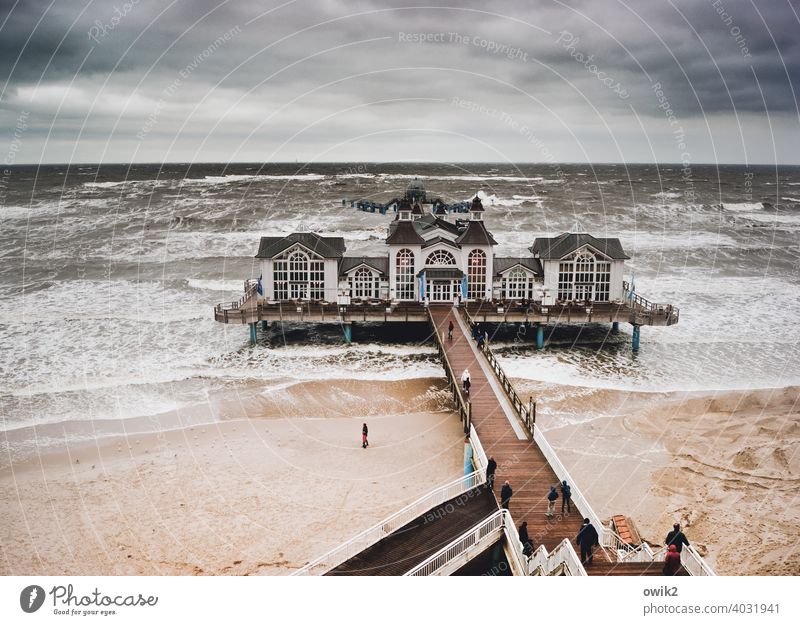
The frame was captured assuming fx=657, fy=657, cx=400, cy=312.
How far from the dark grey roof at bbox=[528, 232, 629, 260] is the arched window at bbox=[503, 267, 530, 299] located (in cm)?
171

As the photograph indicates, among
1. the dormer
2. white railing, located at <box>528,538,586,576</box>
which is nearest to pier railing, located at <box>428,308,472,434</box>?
the dormer

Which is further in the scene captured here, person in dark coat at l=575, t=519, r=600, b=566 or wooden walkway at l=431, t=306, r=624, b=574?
wooden walkway at l=431, t=306, r=624, b=574

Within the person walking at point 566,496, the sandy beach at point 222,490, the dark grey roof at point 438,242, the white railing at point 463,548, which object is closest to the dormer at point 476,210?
the dark grey roof at point 438,242

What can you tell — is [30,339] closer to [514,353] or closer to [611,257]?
[514,353]

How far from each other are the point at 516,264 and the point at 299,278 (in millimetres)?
12638

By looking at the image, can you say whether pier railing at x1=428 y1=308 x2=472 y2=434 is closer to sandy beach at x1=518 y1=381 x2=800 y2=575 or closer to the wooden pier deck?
the wooden pier deck

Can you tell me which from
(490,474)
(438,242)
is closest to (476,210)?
(438,242)

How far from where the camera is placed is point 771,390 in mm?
27906

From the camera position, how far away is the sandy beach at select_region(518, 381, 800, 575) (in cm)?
1762

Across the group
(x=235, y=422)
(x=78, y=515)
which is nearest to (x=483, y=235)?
(x=235, y=422)

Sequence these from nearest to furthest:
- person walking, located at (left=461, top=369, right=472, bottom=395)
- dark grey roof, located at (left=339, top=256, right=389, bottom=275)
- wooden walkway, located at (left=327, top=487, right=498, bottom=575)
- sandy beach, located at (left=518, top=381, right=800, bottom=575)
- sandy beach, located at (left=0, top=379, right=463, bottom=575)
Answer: wooden walkway, located at (left=327, top=487, right=498, bottom=575) < sandy beach, located at (left=0, top=379, right=463, bottom=575) < sandy beach, located at (left=518, top=381, right=800, bottom=575) < person walking, located at (left=461, top=369, right=472, bottom=395) < dark grey roof, located at (left=339, top=256, right=389, bottom=275)

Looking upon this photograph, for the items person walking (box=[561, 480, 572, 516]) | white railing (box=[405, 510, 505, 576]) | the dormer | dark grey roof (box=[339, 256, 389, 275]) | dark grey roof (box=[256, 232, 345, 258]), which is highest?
the dormer

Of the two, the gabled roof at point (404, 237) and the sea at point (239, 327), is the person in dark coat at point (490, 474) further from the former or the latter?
the gabled roof at point (404, 237)
